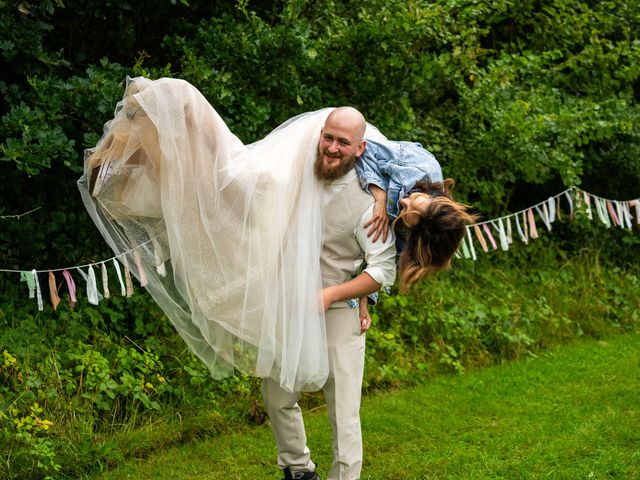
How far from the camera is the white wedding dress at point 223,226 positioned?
15.3ft

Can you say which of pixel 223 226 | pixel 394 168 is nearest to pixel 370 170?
pixel 394 168

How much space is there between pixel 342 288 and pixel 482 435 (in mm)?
2196

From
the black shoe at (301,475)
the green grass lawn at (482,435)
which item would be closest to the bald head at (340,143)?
the black shoe at (301,475)

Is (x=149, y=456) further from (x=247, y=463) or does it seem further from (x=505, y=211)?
(x=505, y=211)

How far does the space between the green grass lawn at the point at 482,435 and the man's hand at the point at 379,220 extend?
173cm

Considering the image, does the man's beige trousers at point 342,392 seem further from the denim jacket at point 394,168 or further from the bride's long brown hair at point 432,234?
the denim jacket at point 394,168

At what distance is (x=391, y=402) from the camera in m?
7.26

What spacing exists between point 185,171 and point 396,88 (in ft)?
12.5

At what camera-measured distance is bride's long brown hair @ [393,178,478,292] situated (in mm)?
4637

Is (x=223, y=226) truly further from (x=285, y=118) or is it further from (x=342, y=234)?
(x=285, y=118)

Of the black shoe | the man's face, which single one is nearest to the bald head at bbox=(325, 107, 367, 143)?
the man's face

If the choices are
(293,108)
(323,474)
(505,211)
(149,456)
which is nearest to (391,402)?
(323,474)

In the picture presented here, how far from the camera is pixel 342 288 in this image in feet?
16.0

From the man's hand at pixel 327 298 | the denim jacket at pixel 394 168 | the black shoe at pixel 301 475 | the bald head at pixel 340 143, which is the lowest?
the black shoe at pixel 301 475
